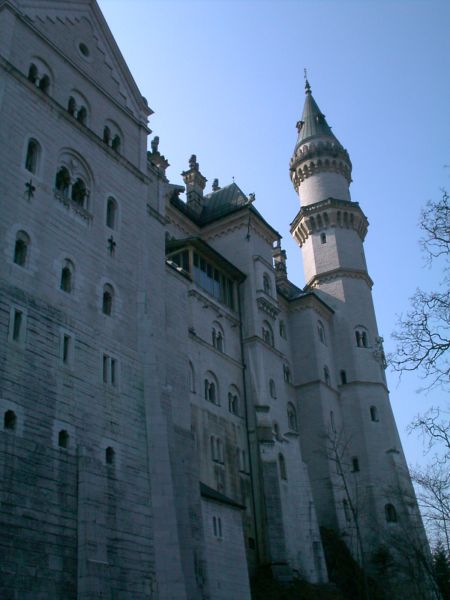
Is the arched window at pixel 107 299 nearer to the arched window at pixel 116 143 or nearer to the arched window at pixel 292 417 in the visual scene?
the arched window at pixel 116 143

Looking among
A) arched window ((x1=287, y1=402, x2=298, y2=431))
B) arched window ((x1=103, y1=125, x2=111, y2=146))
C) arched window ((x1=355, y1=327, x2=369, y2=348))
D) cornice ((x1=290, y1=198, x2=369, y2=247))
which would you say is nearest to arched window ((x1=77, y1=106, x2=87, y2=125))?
arched window ((x1=103, y1=125, x2=111, y2=146))

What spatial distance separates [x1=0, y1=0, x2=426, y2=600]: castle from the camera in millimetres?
21594

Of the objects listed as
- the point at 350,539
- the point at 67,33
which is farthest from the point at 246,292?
the point at 67,33

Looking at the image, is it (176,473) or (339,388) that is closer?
(176,473)

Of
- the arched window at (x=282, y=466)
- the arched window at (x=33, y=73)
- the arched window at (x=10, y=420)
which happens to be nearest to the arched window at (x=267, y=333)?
the arched window at (x=282, y=466)

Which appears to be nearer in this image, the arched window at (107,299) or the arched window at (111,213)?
the arched window at (107,299)

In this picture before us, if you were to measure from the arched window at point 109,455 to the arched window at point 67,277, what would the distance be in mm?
5662

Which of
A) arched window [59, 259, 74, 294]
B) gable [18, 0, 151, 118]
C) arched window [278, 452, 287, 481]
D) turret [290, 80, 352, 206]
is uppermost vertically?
turret [290, 80, 352, 206]

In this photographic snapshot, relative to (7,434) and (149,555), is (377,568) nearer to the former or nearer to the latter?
(149,555)

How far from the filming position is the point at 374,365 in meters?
54.6

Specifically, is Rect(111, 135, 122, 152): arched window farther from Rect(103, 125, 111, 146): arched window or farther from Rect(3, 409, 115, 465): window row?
Rect(3, 409, 115, 465): window row

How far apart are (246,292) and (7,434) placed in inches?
1056

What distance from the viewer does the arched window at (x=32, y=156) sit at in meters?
25.5

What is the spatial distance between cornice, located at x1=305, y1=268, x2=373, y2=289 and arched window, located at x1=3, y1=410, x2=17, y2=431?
4041 centimetres
